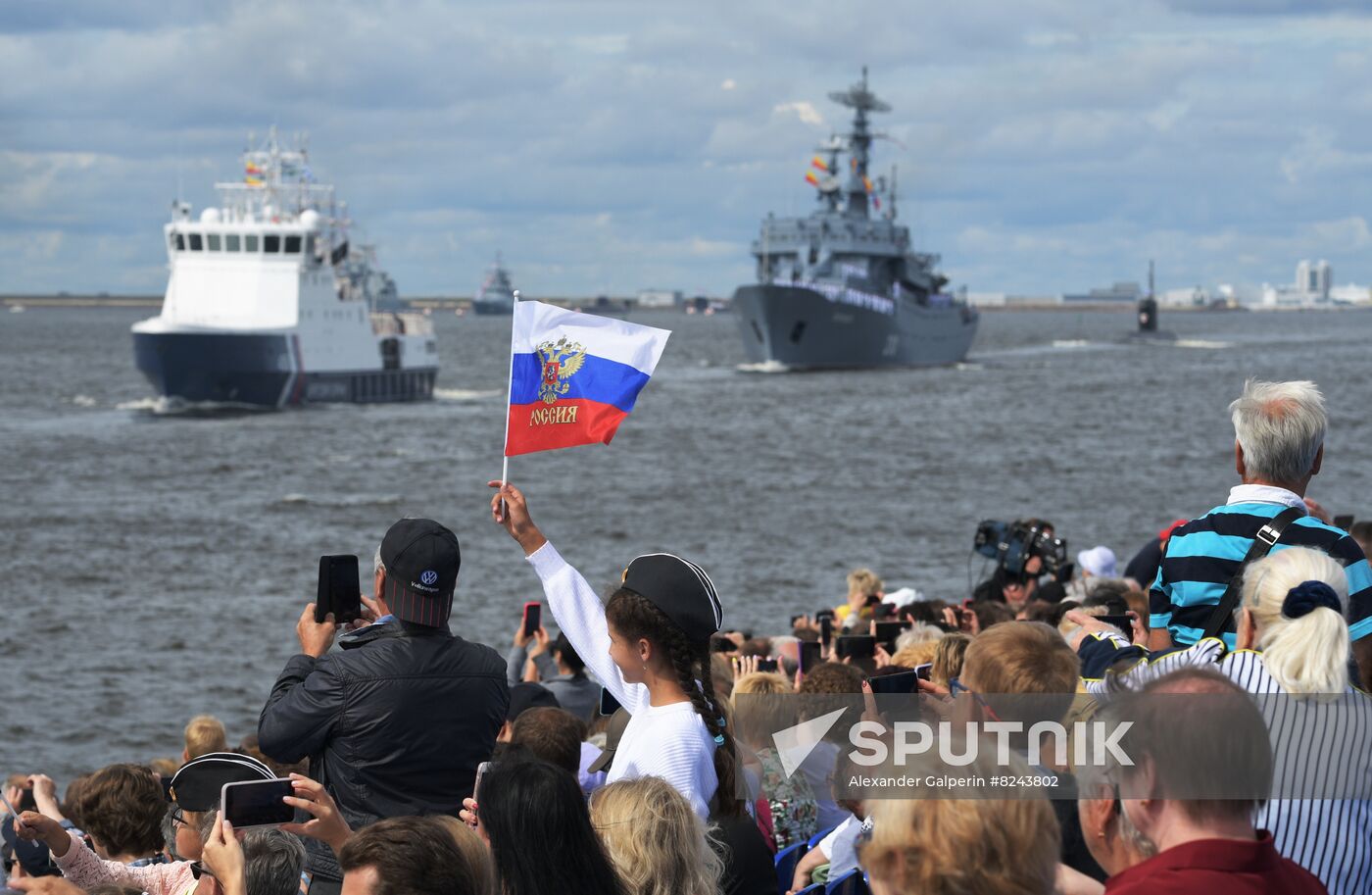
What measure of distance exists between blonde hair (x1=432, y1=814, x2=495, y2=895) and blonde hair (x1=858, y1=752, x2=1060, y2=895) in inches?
31.2

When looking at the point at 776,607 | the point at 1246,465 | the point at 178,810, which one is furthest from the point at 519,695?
the point at 776,607

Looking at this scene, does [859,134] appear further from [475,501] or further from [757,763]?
[757,763]

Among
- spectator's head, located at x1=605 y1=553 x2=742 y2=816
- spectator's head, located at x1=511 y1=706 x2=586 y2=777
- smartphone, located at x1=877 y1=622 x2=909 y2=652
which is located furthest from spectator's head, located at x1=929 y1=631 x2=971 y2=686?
smartphone, located at x1=877 y1=622 x2=909 y2=652

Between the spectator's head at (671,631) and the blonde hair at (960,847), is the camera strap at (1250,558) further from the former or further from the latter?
the blonde hair at (960,847)

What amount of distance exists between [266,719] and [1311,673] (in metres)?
2.47

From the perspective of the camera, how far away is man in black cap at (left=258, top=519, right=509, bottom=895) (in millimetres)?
3980

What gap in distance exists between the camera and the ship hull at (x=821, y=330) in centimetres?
8281

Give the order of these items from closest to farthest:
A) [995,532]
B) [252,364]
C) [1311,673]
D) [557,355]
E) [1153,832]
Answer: [1153,832]
[1311,673]
[557,355]
[995,532]
[252,364]

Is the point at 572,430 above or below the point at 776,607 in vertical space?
above

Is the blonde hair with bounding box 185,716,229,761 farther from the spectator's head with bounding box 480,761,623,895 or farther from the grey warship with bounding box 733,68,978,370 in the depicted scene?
the grey warship with bounding box 733,68,978,370

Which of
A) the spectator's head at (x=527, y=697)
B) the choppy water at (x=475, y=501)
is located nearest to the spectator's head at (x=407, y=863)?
the spectator's head at (x=527, y=697)

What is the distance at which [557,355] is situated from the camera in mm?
5098

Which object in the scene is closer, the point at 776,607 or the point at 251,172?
the point at 776,607

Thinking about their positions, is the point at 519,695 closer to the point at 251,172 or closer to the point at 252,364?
the point at 252,364
